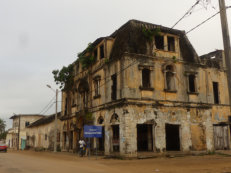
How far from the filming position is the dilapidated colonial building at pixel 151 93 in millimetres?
18891

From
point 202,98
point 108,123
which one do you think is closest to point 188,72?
point 202,98

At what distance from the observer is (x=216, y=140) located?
23312 mm

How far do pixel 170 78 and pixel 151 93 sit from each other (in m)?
2.76

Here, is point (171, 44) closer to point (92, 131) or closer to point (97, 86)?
point (97, 86)

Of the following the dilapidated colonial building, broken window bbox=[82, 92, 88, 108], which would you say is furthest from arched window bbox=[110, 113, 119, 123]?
broken window bbox=[82, 92, 88, 108]

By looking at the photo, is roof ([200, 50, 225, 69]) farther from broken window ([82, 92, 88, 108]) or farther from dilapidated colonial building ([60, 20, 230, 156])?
broken window ([82, 92, 88, 108])

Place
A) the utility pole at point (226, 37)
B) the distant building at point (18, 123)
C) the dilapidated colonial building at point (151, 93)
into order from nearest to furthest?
the utility pole at point (226, 37) < the dilapidated colonial building at point (151, 93) < the distant building at point (18, 123)

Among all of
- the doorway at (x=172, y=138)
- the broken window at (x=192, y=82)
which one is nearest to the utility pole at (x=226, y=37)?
the broken window at (x=192, y=82)

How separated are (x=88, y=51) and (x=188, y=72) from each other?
9.69 meters

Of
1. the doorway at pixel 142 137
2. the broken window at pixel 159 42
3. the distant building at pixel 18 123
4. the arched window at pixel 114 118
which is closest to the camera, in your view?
the arched window at pixel 114 118

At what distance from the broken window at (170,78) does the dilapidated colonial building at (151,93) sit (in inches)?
3.3

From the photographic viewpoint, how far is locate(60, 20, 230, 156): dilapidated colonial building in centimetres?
1889

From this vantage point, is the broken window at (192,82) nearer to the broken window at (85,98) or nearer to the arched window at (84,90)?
the arched window at (84,90)

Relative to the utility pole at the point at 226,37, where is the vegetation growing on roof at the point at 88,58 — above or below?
above
